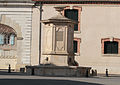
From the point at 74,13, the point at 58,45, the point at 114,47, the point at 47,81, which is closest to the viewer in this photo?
the point at 47,81

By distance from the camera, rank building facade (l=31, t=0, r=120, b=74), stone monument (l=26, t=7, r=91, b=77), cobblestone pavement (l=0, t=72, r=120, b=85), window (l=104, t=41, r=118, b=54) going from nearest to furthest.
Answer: cobblestone pavement (l=0, t=72, r=120, b=85) < stone monument (l=26, t=7, r=91, b=77) < building facade (l=31, t=0, r=120, b=74) < window (l=104, t=41, r=118, b=54)

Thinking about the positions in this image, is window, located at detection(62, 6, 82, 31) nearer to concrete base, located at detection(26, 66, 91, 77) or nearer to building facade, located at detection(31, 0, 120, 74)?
building facade, located at detection(31, 0, 120, 74)

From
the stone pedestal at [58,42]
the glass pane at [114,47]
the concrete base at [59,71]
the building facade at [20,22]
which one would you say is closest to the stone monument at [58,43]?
the stone pedestal at [58,42]

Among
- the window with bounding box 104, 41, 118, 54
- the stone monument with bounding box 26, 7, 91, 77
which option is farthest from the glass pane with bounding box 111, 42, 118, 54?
the stone monument with bounding box 26, 7, 91, 77

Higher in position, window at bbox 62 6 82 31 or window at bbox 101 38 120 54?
window at bbox 62 6 82 31

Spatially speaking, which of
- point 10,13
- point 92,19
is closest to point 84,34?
point 92,19

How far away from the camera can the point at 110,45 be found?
1612 inches

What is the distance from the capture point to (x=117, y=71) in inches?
1578

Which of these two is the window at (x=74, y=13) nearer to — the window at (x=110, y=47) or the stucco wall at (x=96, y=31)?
the stucco wall at (x=96, y=31)

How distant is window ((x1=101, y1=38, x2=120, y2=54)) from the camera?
4078cm

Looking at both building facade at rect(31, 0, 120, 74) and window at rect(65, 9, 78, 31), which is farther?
window at rect(65, 9, 78, 31)

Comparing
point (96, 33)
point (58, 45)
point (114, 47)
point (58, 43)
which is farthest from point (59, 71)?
point (114, 47)

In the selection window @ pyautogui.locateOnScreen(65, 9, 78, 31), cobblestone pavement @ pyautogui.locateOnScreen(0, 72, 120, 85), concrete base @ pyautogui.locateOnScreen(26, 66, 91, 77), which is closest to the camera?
cobblestone pavement @ pyautogui.locateOnScreen(0, 72, 120, 85)

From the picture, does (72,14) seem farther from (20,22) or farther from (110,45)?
(20,22)
